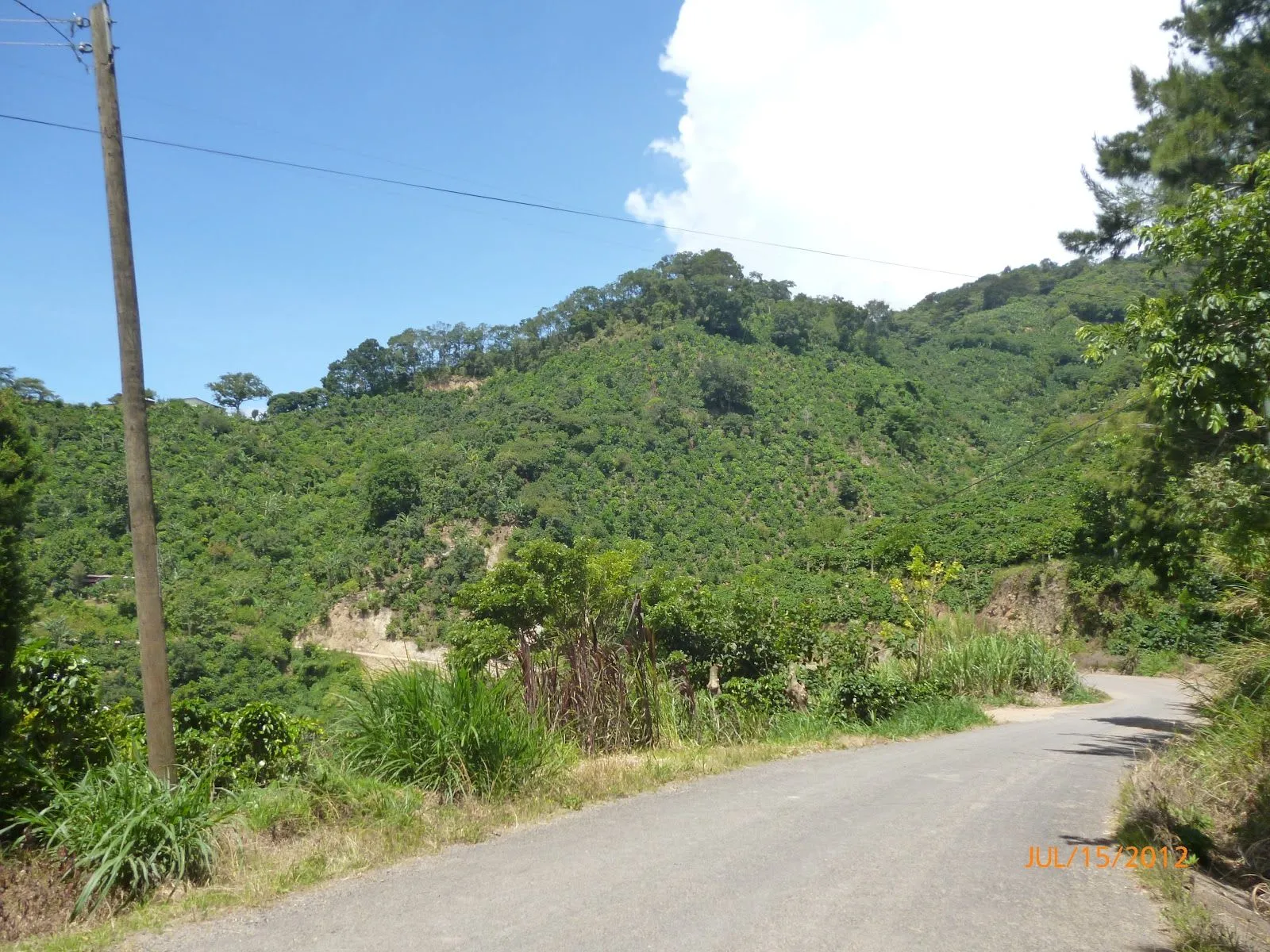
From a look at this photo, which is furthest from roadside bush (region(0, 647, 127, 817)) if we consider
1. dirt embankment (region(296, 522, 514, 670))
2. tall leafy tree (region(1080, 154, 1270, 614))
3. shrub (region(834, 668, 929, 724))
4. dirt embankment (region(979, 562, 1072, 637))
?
dirt embankment (region(296, 522, 514, 670))

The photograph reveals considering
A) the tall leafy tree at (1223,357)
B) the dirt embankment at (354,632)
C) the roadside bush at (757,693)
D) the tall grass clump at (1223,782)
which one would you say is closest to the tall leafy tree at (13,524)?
the tall grass clump at (1223,782)

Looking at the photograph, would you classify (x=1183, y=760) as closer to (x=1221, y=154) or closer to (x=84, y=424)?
(x=1221, y=154)

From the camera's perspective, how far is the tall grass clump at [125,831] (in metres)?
5.31

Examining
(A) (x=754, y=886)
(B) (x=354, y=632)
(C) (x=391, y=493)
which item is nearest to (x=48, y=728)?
(A) (x=754, y=886)

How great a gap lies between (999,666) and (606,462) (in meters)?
50.2

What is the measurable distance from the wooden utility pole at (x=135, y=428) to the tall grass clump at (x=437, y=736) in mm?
1520

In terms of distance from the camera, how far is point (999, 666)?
1978cm

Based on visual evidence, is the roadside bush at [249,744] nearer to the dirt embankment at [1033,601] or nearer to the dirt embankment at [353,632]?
the dirt embankment at [1033,601]

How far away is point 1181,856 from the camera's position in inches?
238

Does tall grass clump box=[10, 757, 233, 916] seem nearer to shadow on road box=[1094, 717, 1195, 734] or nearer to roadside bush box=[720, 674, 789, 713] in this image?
roadside bush box=[720, 674, 789, 713]

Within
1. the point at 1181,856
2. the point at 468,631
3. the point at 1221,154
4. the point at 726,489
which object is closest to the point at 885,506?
the point at 726,489

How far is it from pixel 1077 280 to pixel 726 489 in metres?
69.1
